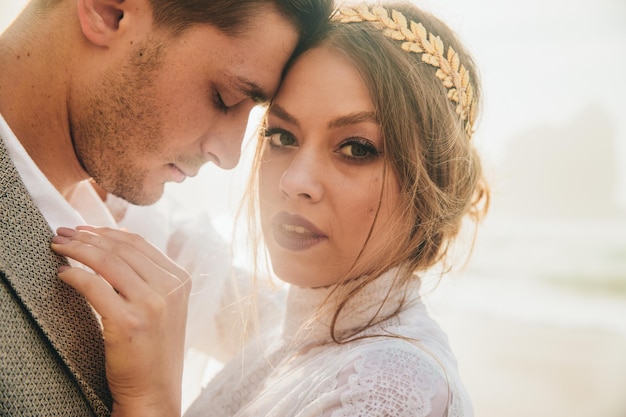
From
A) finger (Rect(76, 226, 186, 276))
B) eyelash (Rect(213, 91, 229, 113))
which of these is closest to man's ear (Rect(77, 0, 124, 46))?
eyelash (Rect(213, 91, 229, 113))

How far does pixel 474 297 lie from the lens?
9.12 metres

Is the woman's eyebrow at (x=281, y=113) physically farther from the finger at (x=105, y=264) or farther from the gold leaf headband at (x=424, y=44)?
the finger at (x=105, y=264)

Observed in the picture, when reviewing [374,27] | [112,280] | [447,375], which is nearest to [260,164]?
[374,27]

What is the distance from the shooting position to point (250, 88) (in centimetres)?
199

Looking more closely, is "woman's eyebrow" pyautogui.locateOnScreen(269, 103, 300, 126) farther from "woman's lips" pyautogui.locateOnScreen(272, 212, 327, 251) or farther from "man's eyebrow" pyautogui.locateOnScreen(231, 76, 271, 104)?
"woman's lips" pyautogui.locateOnScreen(272, 212, 327, 251)

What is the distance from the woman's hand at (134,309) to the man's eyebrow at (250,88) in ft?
2.08

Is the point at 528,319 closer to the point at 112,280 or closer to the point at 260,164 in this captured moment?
the point at 260,164

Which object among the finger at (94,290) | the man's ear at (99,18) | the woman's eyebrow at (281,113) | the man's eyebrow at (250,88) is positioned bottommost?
the finger at (94,290)

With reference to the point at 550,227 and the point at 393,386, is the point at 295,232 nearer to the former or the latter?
the point at 393,386

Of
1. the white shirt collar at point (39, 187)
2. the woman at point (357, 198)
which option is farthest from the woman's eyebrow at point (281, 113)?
the white shirt collar at point (39, 187)

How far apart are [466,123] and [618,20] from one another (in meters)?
14.1

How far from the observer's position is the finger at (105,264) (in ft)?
4.79

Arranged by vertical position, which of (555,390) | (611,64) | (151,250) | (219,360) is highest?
(151,250)

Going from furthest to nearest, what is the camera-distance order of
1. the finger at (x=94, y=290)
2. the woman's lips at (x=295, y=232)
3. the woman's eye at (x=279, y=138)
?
1. the woman's eye at (x=279, y=138)
2. the woman's lips at (x=295, y=232)
3. the finger at (x=94, y=290)
